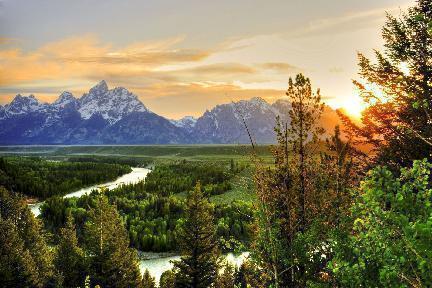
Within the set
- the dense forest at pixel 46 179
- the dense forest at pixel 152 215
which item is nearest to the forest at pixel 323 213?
the dense forest at pixel 152 215

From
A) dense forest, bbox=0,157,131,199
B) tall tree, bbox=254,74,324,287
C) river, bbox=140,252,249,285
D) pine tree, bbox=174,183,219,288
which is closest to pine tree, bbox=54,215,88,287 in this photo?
pine tree, bbox=174,183,219,288

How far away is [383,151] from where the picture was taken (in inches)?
787

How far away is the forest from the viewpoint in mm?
9250

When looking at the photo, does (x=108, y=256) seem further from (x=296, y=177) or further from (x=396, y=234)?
(x=396, y=234)

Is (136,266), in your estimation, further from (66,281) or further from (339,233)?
(339,233)

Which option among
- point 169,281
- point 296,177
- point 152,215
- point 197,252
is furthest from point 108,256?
point 152,215

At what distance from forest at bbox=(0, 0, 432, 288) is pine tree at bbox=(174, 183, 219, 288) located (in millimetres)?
75

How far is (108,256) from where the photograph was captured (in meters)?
31.1

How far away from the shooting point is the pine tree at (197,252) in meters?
30.0

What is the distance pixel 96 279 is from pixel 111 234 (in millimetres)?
3540

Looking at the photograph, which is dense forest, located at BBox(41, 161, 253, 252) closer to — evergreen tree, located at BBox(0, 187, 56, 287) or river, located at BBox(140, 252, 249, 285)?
river, located at BBox(140, 252, 249, 285)

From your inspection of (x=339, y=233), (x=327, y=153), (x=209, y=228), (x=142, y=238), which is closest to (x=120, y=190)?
(x=142, y=238)

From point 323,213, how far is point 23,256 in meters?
26.2

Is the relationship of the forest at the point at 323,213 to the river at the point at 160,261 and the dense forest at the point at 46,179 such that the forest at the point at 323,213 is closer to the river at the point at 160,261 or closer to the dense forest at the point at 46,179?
the river at the point at 160,261
